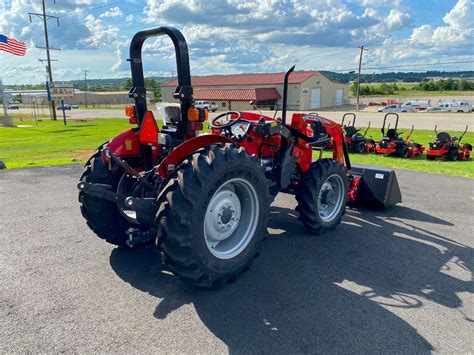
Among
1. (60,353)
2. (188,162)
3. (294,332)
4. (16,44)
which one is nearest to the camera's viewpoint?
(60,353)

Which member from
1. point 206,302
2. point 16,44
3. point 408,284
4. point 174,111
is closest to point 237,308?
point 206,302

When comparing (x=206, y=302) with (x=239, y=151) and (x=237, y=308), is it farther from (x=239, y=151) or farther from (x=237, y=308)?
(x=239, y=151)

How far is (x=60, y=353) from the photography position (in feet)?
9.27

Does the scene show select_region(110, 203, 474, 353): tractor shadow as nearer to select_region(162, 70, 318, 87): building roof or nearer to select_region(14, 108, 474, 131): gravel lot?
Answer: select_region(14, 108, 474, 131): gravel lot

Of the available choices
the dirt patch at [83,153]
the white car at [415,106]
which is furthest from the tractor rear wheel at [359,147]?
the white car at [415,106]

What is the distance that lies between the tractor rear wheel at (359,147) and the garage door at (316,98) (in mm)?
47291

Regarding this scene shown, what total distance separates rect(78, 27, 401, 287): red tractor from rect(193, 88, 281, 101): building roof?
47214 mm

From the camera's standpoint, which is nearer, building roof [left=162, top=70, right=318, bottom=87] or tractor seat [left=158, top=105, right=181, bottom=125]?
tractor seat [left=158, top=105, right=181, bottom=125]

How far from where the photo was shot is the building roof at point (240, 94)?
53188 mm

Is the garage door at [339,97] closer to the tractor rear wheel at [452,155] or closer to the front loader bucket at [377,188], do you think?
the tractor rear wheel at [452,155]

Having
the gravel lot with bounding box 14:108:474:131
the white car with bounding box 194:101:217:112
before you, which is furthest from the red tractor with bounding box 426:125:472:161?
the gravel lot with bounding box 14:108:474:131

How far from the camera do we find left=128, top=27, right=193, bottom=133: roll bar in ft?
12.2

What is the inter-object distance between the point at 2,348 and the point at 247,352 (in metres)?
1.90

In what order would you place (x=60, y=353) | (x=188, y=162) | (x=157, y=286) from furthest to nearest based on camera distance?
(x=157, y=286)
(x=188, y=162)
(x=60, y=353)
